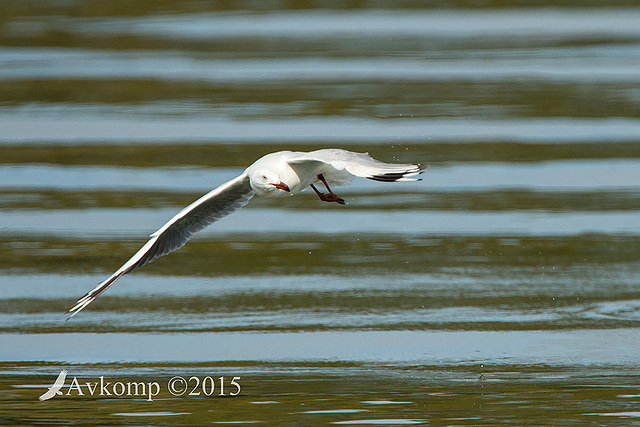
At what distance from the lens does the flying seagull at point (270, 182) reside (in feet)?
17.2

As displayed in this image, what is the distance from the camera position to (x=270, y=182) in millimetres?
5730

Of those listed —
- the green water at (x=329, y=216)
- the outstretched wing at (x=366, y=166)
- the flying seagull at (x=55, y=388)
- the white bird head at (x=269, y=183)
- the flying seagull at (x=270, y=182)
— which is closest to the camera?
the outstretched wing at (x=366, y=166)

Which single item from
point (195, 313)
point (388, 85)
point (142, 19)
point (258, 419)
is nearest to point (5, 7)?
point (142, 19)

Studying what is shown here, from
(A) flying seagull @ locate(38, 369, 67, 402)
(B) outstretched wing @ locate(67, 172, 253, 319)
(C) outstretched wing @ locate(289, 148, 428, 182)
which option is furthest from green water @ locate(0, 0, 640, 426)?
(C) outstretched wing @ locate(289, 148, 428, 182)

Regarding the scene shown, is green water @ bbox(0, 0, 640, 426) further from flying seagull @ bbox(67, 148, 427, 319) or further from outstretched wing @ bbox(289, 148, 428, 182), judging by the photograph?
outstretched wing @ bbox(289, 148, 428, 182)

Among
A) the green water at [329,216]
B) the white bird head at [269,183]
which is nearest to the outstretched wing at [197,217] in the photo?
the white bird head at [269,183]

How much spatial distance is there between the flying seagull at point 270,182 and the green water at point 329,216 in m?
0.62

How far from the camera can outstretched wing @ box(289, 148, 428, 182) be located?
513 cm

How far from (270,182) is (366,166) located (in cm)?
64

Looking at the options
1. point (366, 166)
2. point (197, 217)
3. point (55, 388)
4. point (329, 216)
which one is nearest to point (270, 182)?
point (366, 166)

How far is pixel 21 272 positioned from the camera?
821 cm

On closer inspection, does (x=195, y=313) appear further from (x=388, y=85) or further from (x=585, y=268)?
(x=388, y=85)

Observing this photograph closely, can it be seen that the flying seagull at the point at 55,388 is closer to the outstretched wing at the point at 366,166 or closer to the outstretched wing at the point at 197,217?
the outstretched wing at the point at 197,217

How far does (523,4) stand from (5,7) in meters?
5.43
